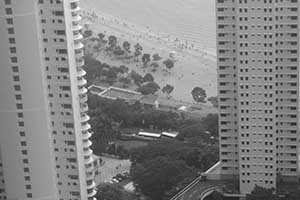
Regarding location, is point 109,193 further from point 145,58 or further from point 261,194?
point 145,58

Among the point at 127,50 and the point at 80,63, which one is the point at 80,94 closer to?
the point at 80,63

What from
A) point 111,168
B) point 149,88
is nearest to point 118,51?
point 149,88

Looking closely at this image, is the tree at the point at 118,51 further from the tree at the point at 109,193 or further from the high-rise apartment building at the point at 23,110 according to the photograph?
the high-rise apartment building at the point at 23,110

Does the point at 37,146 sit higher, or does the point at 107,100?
the point at 37,146

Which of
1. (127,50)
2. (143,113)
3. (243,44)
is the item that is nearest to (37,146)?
(243,44)

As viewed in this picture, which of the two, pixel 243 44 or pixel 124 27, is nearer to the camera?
pixel 243 44

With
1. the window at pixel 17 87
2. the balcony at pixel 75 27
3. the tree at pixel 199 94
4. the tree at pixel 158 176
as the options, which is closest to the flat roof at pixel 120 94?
the tree at pixel 199 94
